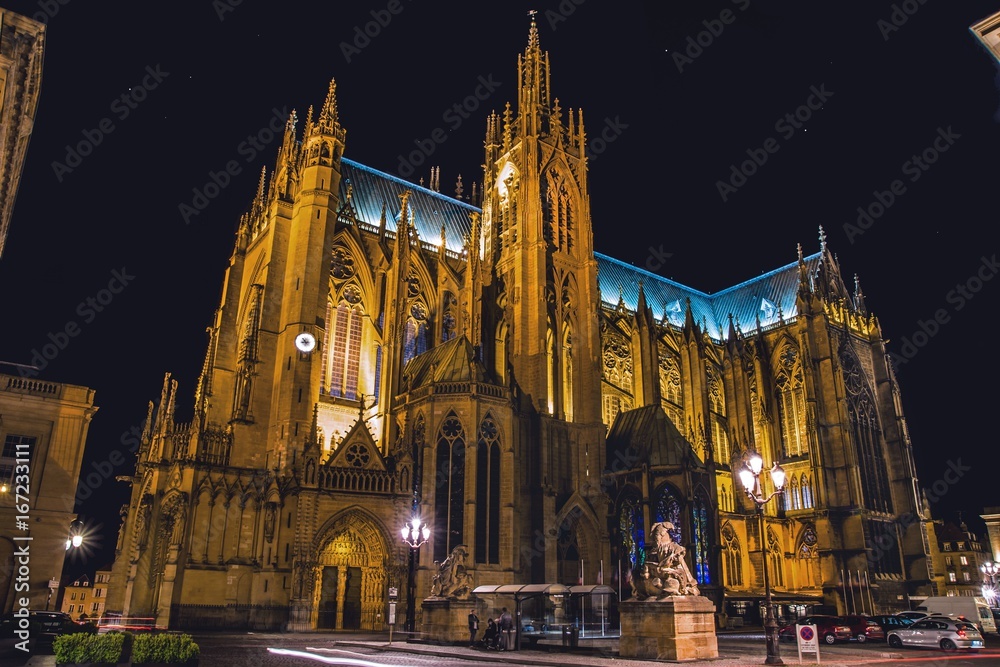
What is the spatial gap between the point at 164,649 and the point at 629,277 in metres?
54.3

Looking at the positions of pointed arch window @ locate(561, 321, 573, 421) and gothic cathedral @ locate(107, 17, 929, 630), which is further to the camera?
pointed arch window @ locate(561, 321, 573, 421)

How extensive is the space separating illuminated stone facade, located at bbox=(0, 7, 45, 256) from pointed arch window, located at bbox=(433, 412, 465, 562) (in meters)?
20.3

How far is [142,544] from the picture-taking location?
3384cm

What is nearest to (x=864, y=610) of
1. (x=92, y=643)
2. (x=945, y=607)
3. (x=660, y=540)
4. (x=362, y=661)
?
(x=945, y=607)

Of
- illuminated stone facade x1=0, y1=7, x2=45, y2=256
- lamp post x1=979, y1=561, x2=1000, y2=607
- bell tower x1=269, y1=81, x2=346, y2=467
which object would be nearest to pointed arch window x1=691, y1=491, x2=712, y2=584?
bell tower x1=269, y1=81, x2=346, y2=467

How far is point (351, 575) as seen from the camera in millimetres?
36031

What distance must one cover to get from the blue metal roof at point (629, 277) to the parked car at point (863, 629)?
29868 millimetres

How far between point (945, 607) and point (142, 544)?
3659 centimetres

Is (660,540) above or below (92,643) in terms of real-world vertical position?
above

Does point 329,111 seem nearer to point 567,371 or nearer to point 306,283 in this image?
point 306,283

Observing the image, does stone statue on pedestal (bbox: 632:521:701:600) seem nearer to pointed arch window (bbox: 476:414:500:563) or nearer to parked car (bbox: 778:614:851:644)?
parked car (bbox: 778:614:851:644)

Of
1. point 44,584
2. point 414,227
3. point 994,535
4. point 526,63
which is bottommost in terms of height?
point 44,584

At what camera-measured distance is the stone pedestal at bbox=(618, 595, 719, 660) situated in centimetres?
1816

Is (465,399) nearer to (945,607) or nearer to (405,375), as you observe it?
(405,375)
